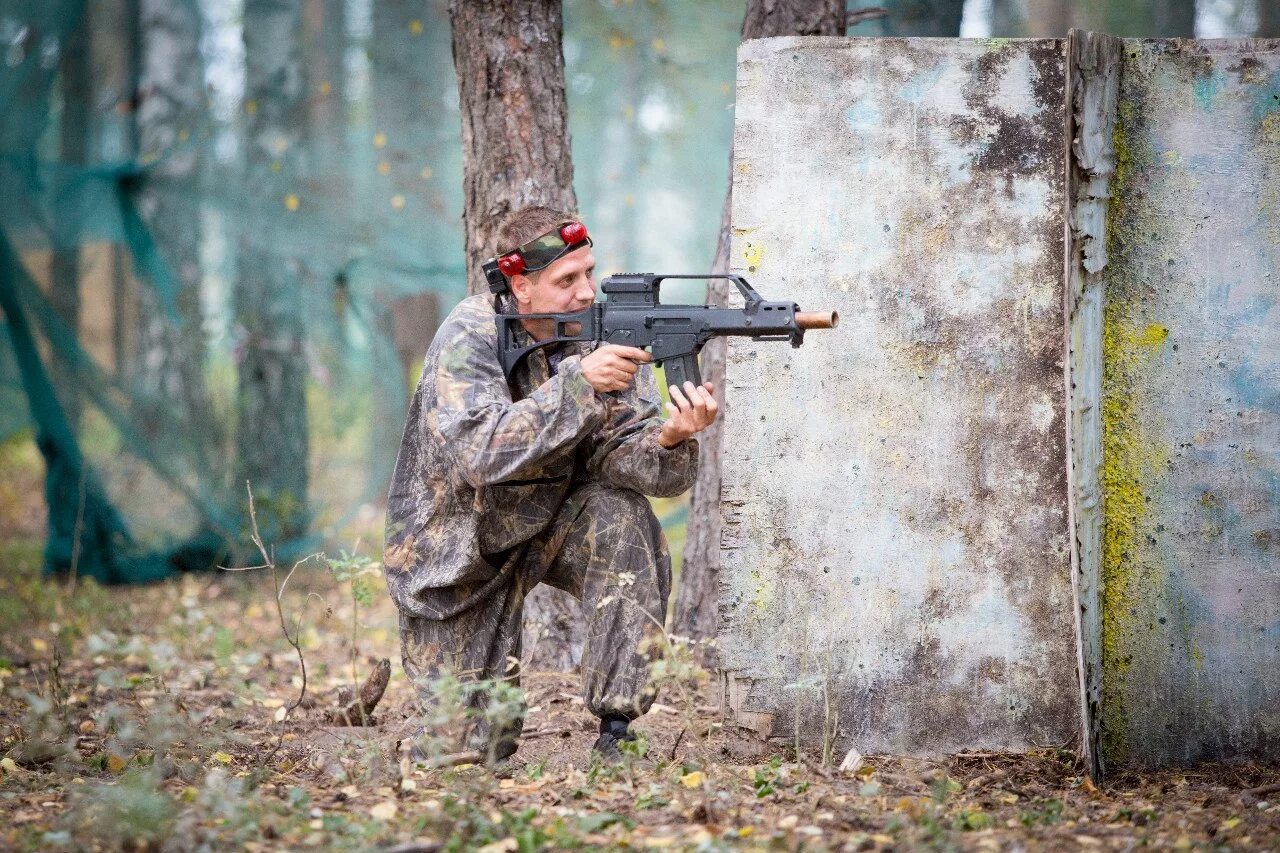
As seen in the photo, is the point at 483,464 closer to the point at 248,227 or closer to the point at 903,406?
the point at 903,406

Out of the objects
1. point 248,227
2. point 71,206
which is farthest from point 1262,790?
point 71,206

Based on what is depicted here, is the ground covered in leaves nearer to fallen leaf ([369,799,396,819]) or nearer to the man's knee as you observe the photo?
fallen leaf ([369,799,396,819])

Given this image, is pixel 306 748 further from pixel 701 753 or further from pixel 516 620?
pixel 701 753

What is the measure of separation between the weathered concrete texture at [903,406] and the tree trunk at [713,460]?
3.10ft

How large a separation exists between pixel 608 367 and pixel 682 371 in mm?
213

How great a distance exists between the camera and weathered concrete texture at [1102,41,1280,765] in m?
3.51

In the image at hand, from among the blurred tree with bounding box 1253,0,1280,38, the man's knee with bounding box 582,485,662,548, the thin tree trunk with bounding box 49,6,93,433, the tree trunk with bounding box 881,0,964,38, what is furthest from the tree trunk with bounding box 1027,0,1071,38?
the thin tree trunk with bounding box 49,6,93,433

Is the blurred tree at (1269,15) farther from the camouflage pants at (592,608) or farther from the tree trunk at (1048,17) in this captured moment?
the camouflage pants at (592,608)

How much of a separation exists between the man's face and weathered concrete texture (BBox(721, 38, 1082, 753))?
1.53ft

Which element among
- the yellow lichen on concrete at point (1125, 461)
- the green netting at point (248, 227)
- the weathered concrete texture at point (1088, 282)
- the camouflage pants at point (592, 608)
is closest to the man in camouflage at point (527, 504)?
the camouflage pants at point (592, 608)

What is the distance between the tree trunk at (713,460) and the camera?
15.0ft

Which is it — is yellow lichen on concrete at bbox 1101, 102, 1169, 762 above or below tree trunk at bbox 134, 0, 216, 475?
below

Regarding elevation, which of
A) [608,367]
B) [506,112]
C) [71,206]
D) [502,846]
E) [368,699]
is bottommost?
[502,846]

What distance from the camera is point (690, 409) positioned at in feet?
10.6
